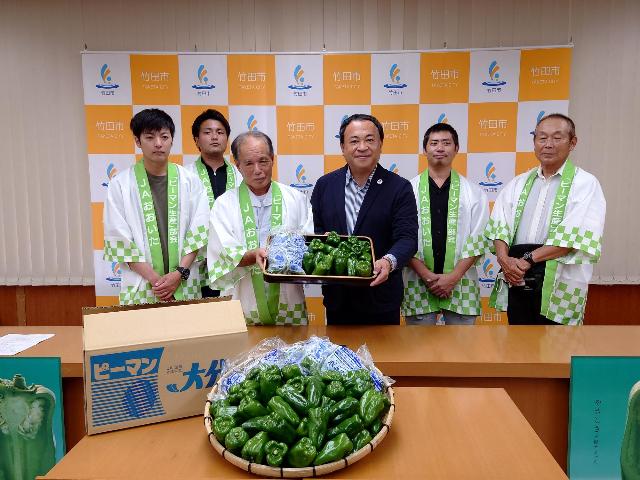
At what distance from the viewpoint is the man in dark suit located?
2.32 metres

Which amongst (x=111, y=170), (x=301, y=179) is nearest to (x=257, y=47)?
(x=301, y=179)

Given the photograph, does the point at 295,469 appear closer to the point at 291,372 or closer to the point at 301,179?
the point at 291,372

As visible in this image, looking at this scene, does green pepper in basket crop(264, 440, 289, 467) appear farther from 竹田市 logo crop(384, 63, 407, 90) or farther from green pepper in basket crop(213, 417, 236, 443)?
竹田市 logo crop(384, 63, 407, 90)

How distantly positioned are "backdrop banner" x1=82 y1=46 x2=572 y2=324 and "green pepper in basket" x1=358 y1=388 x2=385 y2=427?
2.84m

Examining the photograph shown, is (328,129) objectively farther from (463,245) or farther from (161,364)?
(161,364)

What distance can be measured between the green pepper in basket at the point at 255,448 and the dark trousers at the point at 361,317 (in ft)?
4.47

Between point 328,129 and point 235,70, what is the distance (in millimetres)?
856

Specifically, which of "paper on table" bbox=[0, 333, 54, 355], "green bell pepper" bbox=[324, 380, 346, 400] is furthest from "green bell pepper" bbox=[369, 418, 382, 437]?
"paper on table" bbox=[0, 333, 54, 355]

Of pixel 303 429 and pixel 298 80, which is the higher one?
pixel 298 80

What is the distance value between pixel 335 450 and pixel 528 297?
191cm

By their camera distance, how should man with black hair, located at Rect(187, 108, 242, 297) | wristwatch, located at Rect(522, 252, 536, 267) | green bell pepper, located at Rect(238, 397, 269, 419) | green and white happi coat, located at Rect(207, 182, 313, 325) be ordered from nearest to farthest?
green bell pepper, located at Rect(238, 397, 269, 419) → green and white happi coat, located at Rect(207, 182, 313, 325) → wristwatch, located at Rect(522, 252, 536, 267) → man with black hair, located at Rect(187, 108, 242, 297)

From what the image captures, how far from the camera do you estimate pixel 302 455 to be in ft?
3.52

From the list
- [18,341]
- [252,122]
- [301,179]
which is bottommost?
[18,341]

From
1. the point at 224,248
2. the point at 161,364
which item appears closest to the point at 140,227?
the point at 224,248
